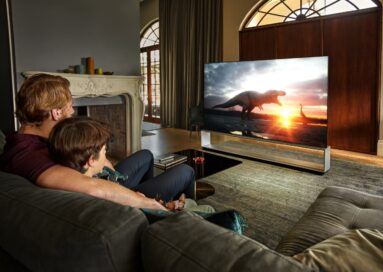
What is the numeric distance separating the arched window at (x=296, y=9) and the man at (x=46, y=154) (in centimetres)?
379

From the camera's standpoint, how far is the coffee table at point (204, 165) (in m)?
2.57

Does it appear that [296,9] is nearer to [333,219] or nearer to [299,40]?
[299,40]

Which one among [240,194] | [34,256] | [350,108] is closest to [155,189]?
[34,256]

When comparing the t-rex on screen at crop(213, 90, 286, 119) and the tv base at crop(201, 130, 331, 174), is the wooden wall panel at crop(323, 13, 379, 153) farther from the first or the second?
the t-rex on screen at crop(213, 90, 286, 119)

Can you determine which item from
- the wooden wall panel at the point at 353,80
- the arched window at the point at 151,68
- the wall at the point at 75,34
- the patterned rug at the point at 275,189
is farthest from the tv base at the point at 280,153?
the arched window at the point at 151,68

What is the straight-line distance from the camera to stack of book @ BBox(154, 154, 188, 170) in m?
2.83

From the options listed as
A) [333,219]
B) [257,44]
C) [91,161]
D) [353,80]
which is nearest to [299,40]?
A: [257,44]

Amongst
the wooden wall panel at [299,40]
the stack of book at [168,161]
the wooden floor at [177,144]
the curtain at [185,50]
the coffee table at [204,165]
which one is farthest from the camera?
the curtain at [185,50]

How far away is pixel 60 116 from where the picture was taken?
143 centimetres

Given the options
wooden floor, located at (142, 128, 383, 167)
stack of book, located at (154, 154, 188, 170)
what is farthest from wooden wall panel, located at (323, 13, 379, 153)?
stack of book, located at (154, 154, 188, 170)

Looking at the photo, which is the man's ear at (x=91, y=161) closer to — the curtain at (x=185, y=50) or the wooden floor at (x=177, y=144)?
the wooden floor at (x=177, y=144)

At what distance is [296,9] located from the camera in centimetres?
486

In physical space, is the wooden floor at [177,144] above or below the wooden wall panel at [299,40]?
below

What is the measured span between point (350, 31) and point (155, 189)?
3.87 metres
